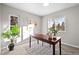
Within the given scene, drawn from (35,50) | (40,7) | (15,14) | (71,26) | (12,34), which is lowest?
(35,50)

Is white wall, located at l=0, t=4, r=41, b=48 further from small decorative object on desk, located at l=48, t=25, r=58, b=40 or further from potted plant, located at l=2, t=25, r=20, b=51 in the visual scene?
small decorative object on desk, located at l=48, t=25, r=58, b=40

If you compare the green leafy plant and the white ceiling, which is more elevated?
the white ceiling

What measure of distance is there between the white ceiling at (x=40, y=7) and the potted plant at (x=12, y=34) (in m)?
0.39

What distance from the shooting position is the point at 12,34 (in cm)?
162

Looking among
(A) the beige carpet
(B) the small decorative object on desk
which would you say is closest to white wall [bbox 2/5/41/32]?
(B) the small decorative object on desk

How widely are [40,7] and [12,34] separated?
73 cm

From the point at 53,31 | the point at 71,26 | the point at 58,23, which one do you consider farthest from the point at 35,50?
the point at 71,26

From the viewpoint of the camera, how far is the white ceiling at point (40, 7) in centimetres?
162

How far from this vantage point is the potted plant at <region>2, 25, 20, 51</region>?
1.59 m

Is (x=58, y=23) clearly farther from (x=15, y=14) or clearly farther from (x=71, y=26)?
(x=15, y=14)

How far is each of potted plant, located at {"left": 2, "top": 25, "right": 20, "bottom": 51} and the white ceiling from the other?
0.39 m

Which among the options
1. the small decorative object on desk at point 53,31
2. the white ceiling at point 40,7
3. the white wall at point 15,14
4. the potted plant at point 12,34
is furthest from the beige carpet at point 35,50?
the white ceiling at point 40,7

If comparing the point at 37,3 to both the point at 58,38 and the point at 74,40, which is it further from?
the point at 74,40
